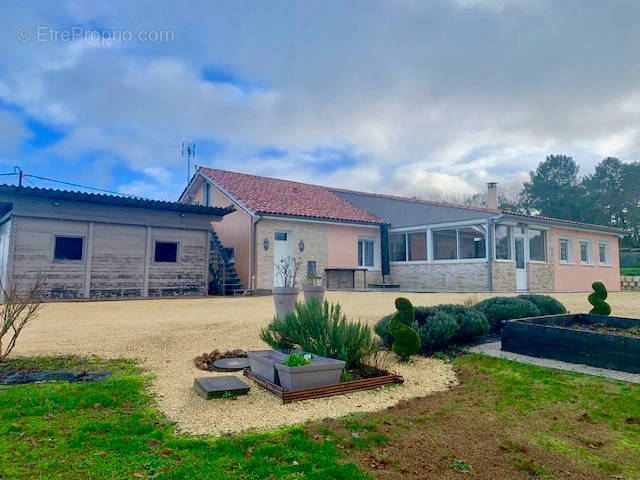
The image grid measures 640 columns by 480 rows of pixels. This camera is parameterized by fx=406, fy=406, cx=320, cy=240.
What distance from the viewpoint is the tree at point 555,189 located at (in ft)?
117

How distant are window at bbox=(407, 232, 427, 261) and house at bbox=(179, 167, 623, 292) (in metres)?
0.05

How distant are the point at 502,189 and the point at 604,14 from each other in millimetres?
36350

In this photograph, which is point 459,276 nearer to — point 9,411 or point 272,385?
point 272,385

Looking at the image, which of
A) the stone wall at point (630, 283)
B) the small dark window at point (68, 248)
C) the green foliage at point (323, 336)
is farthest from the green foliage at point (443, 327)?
the stone wall at point (630, 283)

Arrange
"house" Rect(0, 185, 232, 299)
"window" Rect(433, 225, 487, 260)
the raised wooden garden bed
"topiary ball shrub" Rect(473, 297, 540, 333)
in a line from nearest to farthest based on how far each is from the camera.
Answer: the raised wooden garden bed < "topiary ball shrub" Rect(473, 297, 540, 333) < "house" Rect(0, 185, 232, 299) < "window" Rect(433, 225, 487, 260)

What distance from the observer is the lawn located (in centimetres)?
248

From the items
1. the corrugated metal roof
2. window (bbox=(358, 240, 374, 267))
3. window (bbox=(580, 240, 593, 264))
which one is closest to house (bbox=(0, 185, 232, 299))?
the corrugated metal roof

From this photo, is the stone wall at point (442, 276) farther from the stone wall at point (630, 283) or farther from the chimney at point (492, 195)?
the stone wall at point (630, 283)

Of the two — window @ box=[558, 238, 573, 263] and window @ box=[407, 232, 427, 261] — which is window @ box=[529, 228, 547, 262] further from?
window @ box=[407, 232, 427, 261]

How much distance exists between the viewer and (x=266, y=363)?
442 cm

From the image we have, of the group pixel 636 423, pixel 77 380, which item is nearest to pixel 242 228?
pixel 77 380

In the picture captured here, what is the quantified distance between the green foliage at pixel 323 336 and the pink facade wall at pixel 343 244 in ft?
40.9

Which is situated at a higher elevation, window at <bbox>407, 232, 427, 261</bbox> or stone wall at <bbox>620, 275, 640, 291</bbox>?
window at <bbox>407, 232, 427, 261</bbox>

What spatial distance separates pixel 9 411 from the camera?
3.36 meters
